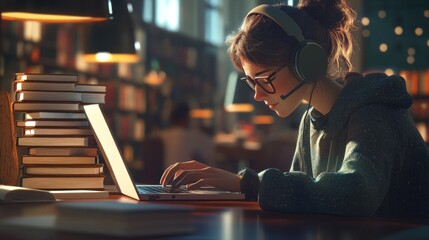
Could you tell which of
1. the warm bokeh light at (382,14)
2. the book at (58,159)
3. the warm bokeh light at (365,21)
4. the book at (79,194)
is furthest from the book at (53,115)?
the warm bokeh light at (382,14)

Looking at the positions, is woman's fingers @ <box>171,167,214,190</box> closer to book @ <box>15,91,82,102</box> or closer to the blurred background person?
book @ <box>15,91,82,102</box>

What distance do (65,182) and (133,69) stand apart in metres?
7.69

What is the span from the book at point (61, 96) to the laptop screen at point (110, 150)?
0.07m

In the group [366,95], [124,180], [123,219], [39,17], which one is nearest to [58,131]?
[124,180]

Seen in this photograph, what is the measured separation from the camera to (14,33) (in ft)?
21.8

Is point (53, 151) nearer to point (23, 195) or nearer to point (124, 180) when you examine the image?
point (124, 180)

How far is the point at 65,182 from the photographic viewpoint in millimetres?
1956

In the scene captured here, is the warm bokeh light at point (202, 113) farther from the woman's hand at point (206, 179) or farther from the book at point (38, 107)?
the woman's hand at point (206, 179)

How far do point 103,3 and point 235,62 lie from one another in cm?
41

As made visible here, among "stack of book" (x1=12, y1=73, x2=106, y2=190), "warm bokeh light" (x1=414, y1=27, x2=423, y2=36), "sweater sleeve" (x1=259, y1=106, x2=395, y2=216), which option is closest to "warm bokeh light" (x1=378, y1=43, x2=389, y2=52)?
Result: "warm bokeh light" (x1=414, y1=27, x2=423, y2=36)

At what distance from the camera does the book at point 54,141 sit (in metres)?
1.97

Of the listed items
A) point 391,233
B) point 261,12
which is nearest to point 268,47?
point 261,12

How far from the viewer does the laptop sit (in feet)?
5.81

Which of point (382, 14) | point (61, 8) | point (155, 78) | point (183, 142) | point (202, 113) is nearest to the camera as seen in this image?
point (61, 8)
